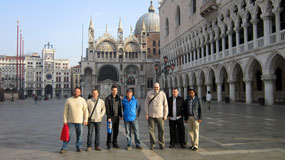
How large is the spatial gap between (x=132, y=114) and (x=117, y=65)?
53333 mm

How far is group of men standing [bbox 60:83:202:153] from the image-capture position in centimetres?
584

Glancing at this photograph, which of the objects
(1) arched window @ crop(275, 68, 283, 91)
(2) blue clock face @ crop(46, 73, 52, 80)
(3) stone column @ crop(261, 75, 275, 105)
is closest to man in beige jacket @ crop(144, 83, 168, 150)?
(3) stone column @ crop(261, 75, 275, 105)

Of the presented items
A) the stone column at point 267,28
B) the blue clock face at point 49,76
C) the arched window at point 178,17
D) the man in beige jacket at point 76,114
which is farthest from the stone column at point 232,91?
the blue clock face at point 49,76

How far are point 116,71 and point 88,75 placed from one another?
6.68 m

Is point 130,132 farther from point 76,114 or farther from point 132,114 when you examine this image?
point 76,114

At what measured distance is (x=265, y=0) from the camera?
18.2 meters

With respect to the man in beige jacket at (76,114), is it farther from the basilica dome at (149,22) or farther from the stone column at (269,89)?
the basilica dome at (149,22)

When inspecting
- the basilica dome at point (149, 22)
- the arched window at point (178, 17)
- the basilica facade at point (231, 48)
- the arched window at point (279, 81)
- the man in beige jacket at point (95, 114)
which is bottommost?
the man in beige jacket at point (95, 114)

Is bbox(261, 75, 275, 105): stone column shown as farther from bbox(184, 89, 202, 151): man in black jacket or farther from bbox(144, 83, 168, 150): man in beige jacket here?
bbox(144, 83, 168, 150): man in beige jacket

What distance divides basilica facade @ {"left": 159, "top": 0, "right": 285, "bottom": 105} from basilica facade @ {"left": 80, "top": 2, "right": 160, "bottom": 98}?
1723cm

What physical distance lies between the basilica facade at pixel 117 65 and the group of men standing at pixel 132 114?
5029cm

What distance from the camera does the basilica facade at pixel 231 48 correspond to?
60.7ft

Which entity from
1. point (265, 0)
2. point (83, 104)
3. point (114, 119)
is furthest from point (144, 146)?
point (265, 0)

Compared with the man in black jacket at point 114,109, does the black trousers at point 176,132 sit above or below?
below
